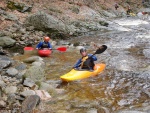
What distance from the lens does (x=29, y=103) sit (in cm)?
481

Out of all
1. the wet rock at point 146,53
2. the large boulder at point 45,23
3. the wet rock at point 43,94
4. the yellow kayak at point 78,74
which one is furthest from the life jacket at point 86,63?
the large boulder at point 45,23

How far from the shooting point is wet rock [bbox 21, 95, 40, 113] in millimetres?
4642

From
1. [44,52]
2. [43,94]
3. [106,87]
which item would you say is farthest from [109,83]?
[44,52]

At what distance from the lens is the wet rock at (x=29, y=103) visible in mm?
4642

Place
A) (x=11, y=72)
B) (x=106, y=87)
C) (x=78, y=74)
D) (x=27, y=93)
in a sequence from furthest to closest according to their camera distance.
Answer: (x=78, y=74)
(x=11, y=72)
(x=106, y=87)
(x=27, y=93)

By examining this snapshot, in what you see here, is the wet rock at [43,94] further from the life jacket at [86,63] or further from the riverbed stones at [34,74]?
the life jacket at [86,63]

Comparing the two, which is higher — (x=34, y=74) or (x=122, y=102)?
(x=34, y=74)

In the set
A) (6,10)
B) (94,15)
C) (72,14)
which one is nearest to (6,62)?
(6,10)

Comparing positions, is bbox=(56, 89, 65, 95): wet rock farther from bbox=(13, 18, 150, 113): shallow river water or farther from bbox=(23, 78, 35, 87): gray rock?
bbox=(23, 78, 35, 87): gray rock

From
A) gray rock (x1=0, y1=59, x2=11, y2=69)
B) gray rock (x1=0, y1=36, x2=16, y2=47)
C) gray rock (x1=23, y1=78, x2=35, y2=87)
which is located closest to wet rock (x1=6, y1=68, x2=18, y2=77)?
gray rock (x1=0, y1=59, x2=11, y2=69)


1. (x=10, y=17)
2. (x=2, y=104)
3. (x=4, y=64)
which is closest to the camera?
(x=2, y=104)

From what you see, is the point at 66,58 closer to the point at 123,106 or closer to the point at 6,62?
the point at 6,62

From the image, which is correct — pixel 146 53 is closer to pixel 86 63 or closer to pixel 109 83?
pixel 86 63

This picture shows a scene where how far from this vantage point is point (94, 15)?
65.0 feet
